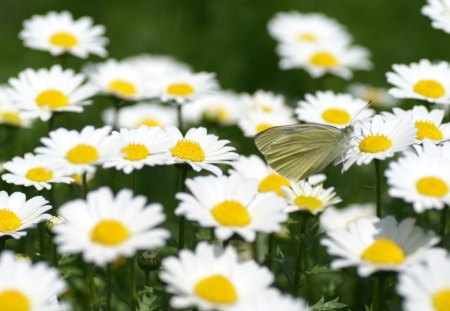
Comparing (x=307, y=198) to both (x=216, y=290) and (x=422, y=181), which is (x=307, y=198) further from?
(x=216, y=290)

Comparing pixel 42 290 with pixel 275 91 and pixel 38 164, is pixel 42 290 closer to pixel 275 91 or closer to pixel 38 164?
pixel 38 164

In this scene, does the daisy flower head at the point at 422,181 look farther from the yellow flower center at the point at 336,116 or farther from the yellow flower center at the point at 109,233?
the yellow flower center at the point at 336,116

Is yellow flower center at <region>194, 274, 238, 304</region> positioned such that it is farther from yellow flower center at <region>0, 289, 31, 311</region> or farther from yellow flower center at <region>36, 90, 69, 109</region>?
yellow flower center at <region>36, 90, 69, 109</region>

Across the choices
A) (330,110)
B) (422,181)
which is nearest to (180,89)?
(330,110)

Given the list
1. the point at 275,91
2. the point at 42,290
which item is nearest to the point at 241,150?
the point at 275,91

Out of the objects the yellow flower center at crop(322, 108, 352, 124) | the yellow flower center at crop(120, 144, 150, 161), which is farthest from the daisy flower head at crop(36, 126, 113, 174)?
the yellow flower center at crop(322, 108, 352, 124)

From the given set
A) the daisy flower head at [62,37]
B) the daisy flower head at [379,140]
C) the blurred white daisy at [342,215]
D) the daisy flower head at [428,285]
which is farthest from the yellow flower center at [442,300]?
the daisy flower head at [62,37]
